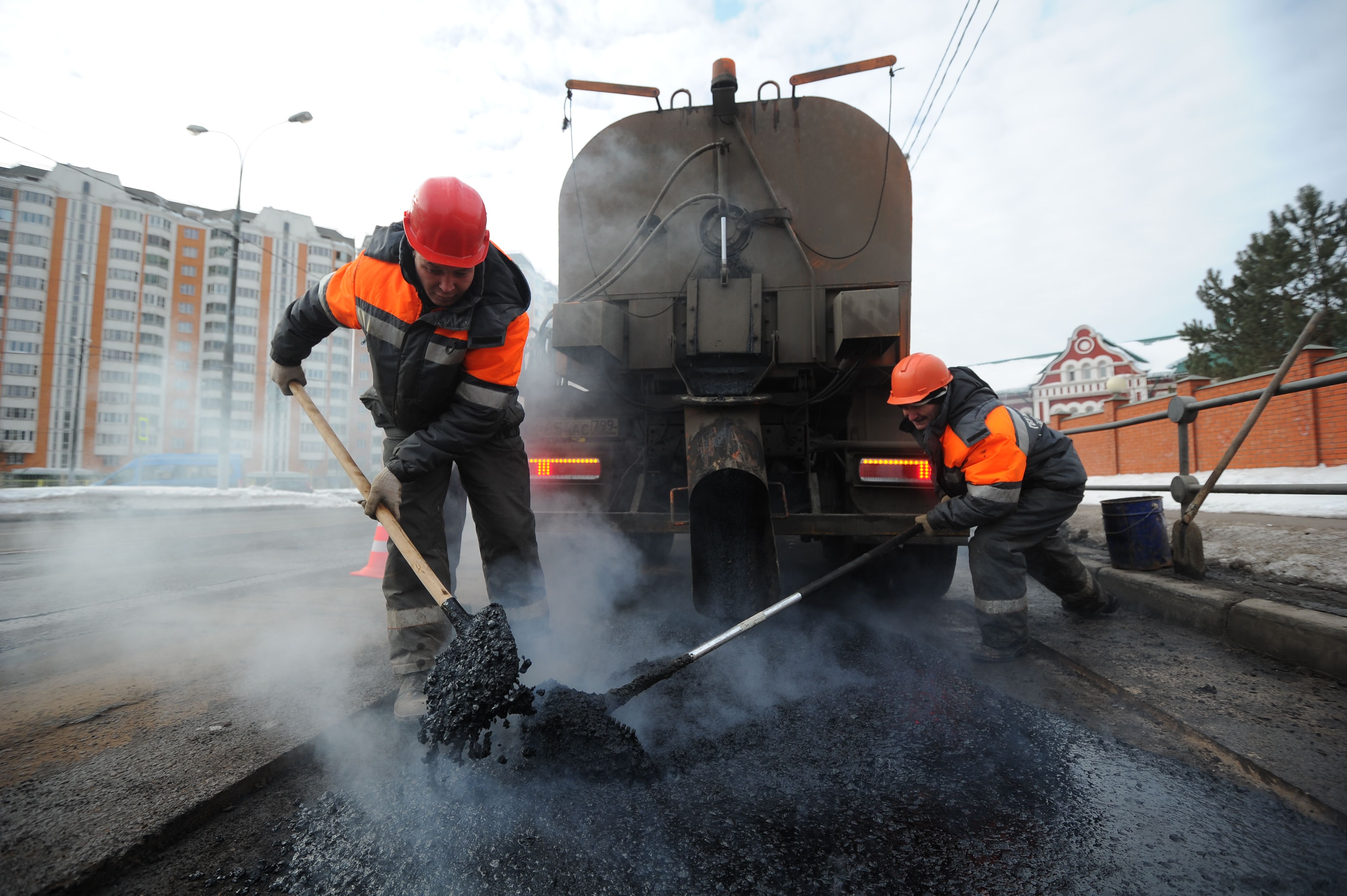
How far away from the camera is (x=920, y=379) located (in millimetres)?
2885

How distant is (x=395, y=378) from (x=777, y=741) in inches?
69.8

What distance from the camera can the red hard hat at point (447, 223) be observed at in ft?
6.58

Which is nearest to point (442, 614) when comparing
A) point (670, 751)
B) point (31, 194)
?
point (670, 751)

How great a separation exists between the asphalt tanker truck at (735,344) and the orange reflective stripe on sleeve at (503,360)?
0.86 meters

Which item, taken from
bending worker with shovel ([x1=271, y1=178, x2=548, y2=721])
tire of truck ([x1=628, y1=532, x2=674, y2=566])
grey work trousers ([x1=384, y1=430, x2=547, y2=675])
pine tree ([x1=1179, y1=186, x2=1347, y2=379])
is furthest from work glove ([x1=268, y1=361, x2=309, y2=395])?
pine tree ([x1=1179, y1=186, x2=1347, y2=379])

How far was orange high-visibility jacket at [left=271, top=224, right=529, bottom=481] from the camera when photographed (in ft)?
7.05

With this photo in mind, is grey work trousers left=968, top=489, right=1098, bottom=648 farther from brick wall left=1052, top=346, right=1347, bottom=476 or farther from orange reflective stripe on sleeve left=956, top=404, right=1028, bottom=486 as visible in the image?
brick wall left=1052, top=346, right=1347, bottom=476

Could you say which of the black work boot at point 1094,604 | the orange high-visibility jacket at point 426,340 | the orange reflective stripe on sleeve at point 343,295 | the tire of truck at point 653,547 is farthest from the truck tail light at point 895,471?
the orange reflective stripe on sleeve at point 343,295

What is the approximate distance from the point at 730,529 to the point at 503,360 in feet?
4.16

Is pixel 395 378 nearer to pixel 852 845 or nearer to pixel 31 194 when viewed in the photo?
pixel 852 845

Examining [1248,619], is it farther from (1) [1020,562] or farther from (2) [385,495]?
(2) [385,495]

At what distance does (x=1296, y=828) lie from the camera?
141cm

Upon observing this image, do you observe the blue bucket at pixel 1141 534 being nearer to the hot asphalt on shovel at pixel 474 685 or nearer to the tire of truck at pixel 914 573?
the tire of truck at pixel 914 573

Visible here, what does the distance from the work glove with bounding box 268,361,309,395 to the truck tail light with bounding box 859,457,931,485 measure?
8.80 feet
